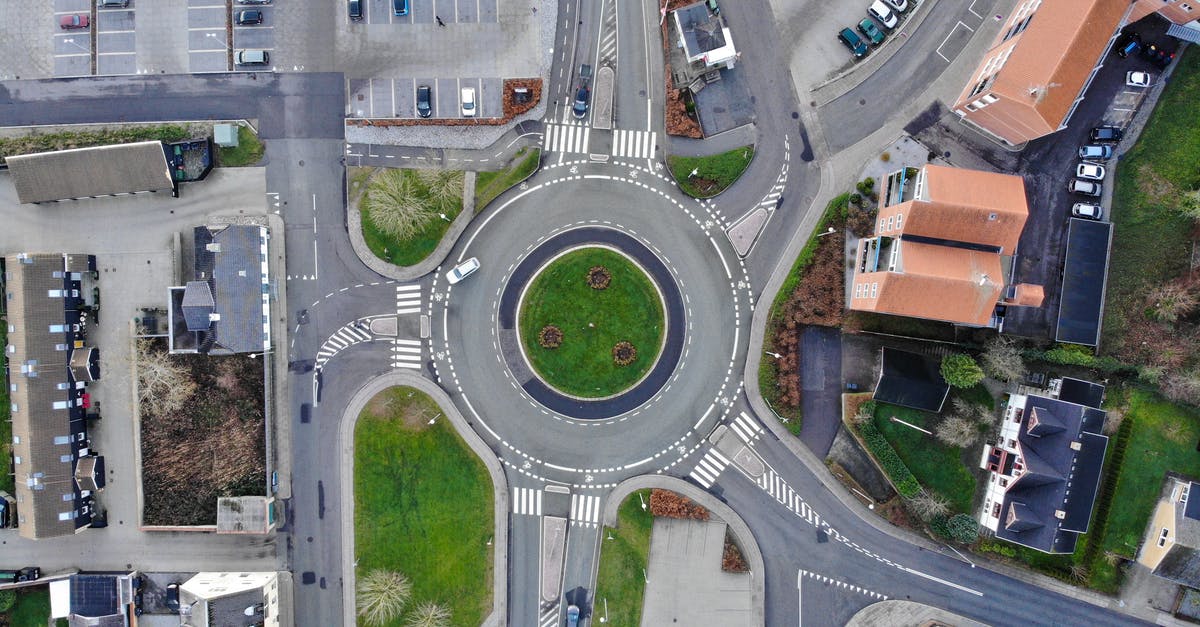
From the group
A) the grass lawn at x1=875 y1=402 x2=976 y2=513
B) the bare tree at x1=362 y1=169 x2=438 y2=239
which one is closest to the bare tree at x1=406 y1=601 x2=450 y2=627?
the bare tree at x1=362 y1=169 x2=438 y2=239

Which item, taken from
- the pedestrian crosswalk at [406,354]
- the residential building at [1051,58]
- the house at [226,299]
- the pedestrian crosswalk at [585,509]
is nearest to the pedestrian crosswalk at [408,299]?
the pedestrian crosswalk at [406,354]

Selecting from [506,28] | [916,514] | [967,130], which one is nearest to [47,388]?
[506,28]

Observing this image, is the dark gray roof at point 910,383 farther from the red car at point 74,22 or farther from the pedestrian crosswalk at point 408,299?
the red car at point 74,22

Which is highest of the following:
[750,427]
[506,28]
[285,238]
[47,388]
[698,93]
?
[506,28]

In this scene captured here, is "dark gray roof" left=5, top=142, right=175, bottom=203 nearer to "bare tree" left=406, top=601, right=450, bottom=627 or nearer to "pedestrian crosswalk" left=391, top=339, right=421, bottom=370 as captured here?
"pedestrian crosswalk" left=391, top=339, right=421, bottom=370

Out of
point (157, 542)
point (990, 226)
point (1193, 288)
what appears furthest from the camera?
point (157, 542)

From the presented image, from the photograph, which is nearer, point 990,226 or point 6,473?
point 990,226

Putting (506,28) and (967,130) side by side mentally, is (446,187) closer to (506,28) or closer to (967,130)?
(506,28)
